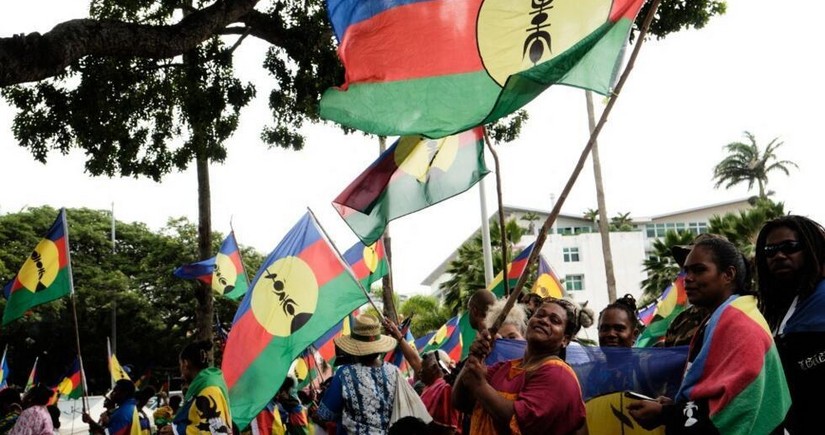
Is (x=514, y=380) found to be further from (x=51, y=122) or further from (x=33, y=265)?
(x=51, y=122)

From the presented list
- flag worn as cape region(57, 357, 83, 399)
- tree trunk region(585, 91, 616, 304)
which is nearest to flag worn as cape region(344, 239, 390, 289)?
tree trunk region(585, 91, 616, 304)

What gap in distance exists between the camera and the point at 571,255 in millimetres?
50688

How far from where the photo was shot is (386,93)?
4762 millimetres

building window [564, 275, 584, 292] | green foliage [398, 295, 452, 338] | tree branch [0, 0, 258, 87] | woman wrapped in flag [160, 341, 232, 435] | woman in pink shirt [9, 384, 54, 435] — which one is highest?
tree branch [0, 0, 258, 87]

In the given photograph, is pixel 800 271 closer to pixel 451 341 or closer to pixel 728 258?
pixel 728 258

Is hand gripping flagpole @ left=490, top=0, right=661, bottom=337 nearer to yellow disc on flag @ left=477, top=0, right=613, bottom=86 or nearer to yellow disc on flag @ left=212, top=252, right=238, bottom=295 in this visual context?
yellow disc on flag @ left=477, top=0, right=613, bottom=86

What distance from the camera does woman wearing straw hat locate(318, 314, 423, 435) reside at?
4.95 m

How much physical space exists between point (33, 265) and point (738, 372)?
10.0 meters

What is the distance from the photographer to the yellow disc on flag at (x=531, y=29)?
4023mm

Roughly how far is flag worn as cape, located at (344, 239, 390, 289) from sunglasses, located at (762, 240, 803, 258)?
6.52 meters

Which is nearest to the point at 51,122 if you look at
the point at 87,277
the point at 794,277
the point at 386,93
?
the point at 386,93

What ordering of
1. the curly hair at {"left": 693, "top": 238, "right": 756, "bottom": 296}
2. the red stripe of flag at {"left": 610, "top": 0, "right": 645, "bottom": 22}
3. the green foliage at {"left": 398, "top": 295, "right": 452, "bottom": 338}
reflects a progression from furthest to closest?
the green foliage at {"left": 398, "top": 295, "right": 452, "bottom": 338} < the red stripe of flag at {"left": 610, "top": 0, "right": 645, "bottom": 22} < the curly hair at {"left": 693, "top": 238, "right": 756, "bottom": 296}

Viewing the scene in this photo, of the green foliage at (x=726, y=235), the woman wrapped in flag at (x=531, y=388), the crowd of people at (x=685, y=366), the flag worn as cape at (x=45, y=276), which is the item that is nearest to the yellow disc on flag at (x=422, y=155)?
the crowd of people at (x=685, y=366)

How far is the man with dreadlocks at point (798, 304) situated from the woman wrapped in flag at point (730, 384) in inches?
9.6
